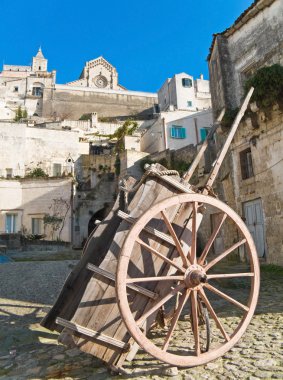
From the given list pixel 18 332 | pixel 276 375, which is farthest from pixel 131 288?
pixel 18 332

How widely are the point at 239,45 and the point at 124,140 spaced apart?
18993mm

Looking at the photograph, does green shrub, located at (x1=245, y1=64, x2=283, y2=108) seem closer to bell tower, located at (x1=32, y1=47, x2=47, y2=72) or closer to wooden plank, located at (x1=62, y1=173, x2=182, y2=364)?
wooden plank, located at (x1=62, y1=173, x2=182, y2=364)

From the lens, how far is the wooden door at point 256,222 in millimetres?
11758

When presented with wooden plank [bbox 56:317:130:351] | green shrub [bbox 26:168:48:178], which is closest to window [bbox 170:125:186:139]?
green shrub [bbox 26:168:48:178]

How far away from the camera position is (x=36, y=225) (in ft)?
80.9

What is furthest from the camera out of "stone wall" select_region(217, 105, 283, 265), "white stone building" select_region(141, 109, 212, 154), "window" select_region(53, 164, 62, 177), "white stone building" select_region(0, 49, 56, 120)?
"white stone building" select_region(0, 49, 56, 120)

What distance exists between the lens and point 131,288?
3242 millimetres

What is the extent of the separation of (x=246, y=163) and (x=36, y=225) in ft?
56.3

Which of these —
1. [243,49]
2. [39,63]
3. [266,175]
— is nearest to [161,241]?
[266,175]

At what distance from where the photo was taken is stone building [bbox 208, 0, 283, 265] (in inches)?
438

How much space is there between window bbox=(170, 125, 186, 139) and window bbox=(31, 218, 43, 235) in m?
14.2

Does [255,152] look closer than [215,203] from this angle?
No

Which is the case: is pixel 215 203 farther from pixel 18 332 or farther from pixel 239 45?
pixel 239 45

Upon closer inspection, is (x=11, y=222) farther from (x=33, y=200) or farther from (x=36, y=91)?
(x=36, y=91)
